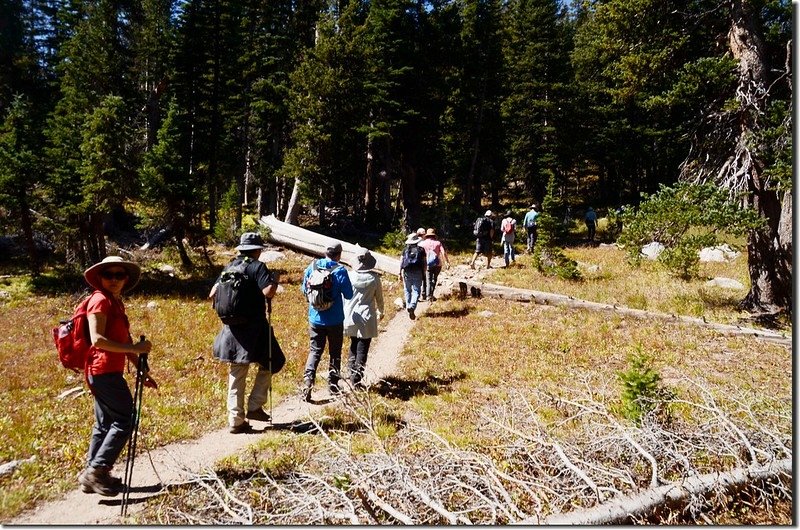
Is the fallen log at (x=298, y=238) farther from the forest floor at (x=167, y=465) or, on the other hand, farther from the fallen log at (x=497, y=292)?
the forest floor at (x=167, y=465)

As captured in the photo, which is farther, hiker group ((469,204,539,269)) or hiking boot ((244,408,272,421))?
hiker group ((469,204,539,269))

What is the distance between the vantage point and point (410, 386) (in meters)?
8.64

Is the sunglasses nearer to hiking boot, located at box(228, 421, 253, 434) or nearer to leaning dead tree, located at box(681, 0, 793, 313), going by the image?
hiking boot, located at box(228, 421, 253, 434)

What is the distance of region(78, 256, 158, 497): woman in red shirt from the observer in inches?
189

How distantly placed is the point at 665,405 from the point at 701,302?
30.5 feet

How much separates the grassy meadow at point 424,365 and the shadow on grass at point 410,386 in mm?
36

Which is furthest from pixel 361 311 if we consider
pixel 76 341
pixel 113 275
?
pixel 76 341

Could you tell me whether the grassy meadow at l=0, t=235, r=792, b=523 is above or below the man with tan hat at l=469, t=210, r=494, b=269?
below

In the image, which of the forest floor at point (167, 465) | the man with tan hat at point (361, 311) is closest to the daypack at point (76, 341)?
the forest floor at point (167, 465)

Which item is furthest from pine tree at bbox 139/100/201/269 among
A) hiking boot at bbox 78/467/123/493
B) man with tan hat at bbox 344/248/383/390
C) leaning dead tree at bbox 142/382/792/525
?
A: leaning dead tree at bbox 142/382/792/525

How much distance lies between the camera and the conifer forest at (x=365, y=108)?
12.0 meters

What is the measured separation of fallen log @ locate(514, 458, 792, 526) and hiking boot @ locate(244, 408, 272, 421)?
421 centimetres

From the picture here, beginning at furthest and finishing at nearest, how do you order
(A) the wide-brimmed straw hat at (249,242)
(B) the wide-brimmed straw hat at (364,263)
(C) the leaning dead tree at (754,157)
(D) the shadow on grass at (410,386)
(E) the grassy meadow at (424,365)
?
1. (C) the leaning dead tree at (754,157)
2. (D) the shadow on grass at (410,386)
3. (B) the wide-brimmed straw hat at (364,263)
4. (A) the wide-brimmed straw hat at (249,242)
5. (E) the grassy meadow at (424,365)

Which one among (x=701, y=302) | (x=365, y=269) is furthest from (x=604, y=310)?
(x=365, y=269)
